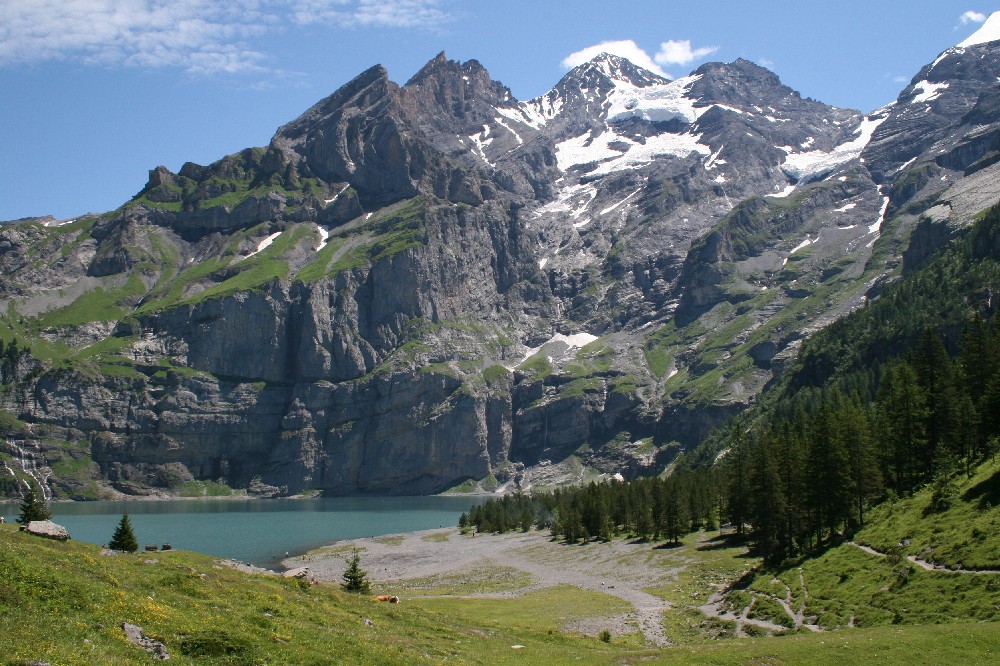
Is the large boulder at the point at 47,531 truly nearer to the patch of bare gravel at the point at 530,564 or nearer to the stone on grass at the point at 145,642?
the patch of bare gravel at the point at 530,564

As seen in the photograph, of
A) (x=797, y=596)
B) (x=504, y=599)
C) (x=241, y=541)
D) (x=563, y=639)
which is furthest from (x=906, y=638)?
(x=241, y=541)

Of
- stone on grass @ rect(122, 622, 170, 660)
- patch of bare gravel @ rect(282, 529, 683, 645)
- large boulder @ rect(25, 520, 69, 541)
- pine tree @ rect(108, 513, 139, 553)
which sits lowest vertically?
patch of bare gravel @ rect(282, 529, 683, 645)

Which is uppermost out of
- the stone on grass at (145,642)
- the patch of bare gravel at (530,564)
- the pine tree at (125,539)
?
the stone on grass at (145,642)

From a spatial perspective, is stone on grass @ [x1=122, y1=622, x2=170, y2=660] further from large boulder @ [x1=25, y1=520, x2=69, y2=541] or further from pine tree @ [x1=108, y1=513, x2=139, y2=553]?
pine tree @ [x1=108, y1=513, x2=139, y2=553]

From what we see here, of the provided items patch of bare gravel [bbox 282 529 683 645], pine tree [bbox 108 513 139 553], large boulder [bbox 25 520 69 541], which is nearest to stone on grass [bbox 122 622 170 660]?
large boulder [bbox 25 520 69 541]

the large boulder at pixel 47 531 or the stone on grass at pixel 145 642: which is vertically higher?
the large boulder at pixel 47 531

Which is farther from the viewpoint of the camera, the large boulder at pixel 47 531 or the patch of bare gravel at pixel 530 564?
the patch of bare gravel at pixel 530 564

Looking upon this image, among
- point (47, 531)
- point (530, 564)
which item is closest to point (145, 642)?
point (47, 531)

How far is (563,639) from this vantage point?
39.9 m

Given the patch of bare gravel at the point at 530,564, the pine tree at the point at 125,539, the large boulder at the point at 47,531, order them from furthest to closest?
the patch of bare gravel at the point at 530,564, the pine tree at the point at 125,539, the large boulder at the point at 47,531

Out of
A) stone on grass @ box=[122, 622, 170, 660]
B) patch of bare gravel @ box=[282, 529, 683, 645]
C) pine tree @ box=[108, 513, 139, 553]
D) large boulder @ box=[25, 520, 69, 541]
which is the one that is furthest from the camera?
patch of bare gravel @ box=[282, 529, 683, 645]

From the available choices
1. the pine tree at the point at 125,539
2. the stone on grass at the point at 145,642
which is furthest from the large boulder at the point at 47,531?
the pine tree at the point at 125,539

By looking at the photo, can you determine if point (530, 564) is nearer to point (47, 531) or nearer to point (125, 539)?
point (125, 539)

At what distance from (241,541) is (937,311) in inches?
6750
